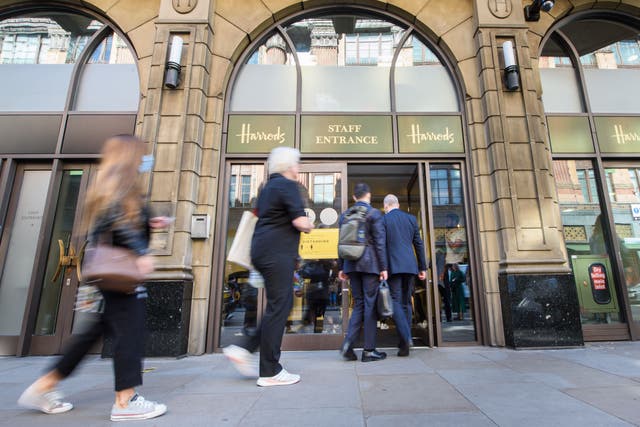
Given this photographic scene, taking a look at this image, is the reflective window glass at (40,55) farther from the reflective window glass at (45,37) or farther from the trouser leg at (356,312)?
the trouser leg at (356,312)

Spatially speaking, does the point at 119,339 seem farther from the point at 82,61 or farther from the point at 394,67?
the point at 82,61

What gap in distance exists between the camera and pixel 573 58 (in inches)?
235

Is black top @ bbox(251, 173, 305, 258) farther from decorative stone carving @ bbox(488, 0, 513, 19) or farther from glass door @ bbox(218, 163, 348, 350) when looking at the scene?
decorative stone carving @ bbox(488, 0, 513, 19)

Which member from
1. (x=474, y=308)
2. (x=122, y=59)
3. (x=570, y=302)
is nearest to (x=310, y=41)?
(x=122, y=59)

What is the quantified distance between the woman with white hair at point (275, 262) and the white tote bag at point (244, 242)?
0.10 m

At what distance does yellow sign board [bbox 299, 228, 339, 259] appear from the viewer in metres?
4.98

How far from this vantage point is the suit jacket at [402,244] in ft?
13.5

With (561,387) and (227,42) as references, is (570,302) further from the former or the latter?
(227,42)

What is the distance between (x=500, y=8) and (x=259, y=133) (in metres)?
4.20

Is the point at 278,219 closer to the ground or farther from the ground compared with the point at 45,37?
closer to the ground

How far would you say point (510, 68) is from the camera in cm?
504

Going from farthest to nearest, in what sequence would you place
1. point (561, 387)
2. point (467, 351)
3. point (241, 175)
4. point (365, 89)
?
point (365, 89) < point (241, 175) < point (467, 351) < point (561, 387)

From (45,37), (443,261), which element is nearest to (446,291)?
(443,261)

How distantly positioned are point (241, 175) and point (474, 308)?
12.7 feet
